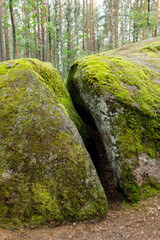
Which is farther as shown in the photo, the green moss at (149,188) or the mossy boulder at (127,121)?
the mossy boulder at (127,121)

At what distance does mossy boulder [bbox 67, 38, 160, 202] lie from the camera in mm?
3562

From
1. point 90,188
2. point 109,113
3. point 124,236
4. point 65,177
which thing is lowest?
point 124,236

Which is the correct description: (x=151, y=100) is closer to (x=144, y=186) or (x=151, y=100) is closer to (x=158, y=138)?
(x=158, y=138)

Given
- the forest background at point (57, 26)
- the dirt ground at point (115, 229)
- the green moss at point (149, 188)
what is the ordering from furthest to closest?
the forest background at point (57, 26), the green moss at point (149, 188), the dirt ground at point (115, 229)

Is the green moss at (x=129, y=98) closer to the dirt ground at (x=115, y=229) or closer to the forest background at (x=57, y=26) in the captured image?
the dirt ground at (x=115, y=229)

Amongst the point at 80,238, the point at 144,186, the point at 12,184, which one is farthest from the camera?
the point at 144,186

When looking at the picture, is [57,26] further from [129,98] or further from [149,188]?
[149,188]

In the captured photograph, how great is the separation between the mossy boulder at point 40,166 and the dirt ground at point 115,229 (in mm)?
133

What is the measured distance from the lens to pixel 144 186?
351 cm

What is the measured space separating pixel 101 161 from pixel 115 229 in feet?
7.06

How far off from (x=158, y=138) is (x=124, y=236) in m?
2.29

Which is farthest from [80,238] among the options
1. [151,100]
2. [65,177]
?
[151,100]

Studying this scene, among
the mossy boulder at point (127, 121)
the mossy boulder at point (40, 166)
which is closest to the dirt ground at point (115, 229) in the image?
the mossy boulder at point (40, 166)

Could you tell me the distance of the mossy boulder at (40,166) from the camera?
265cm
